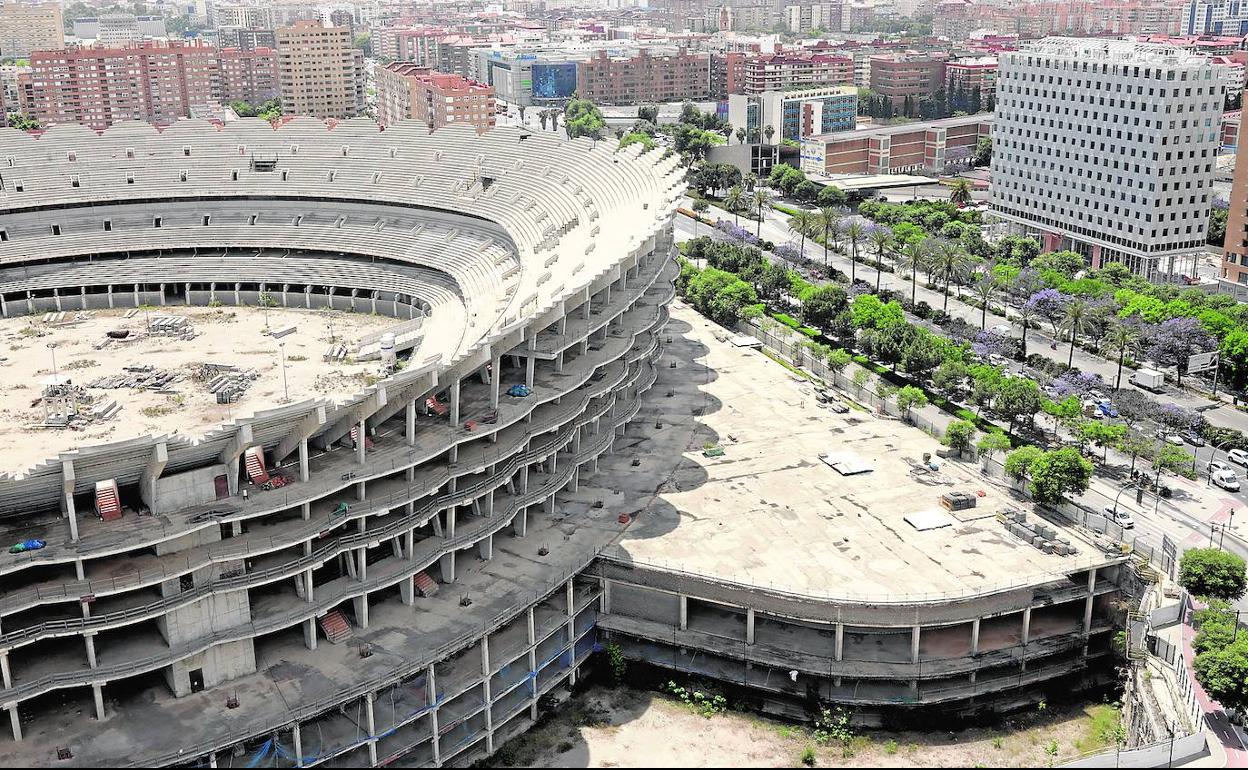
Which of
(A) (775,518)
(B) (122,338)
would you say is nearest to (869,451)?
(A) (775,518)

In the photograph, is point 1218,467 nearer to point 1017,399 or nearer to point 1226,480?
point 1226,480

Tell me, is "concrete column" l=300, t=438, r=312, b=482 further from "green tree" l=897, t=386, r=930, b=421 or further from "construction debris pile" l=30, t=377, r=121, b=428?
"green tree" l=897, t=386, r=930, b=421

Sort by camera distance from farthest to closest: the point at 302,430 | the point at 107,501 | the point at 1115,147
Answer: the point at 1115,147 < the point at 302,430 < the point at 107,501

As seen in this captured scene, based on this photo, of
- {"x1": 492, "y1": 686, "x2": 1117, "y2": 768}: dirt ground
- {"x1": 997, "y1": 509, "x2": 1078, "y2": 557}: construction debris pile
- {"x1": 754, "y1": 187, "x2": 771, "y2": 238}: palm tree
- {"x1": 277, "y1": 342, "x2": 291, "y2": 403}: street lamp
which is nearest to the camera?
{"x1": 492, "y1": 686, "x2": 1117, "y2": 768}: dirt ground

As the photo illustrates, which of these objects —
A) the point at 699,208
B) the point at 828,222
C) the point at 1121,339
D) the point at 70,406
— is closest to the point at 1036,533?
the point at 1121,339

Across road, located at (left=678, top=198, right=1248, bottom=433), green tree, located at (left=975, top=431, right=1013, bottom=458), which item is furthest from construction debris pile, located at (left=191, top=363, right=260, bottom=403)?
road, located at (left=678, top=198, right=1248, bottom=433)
